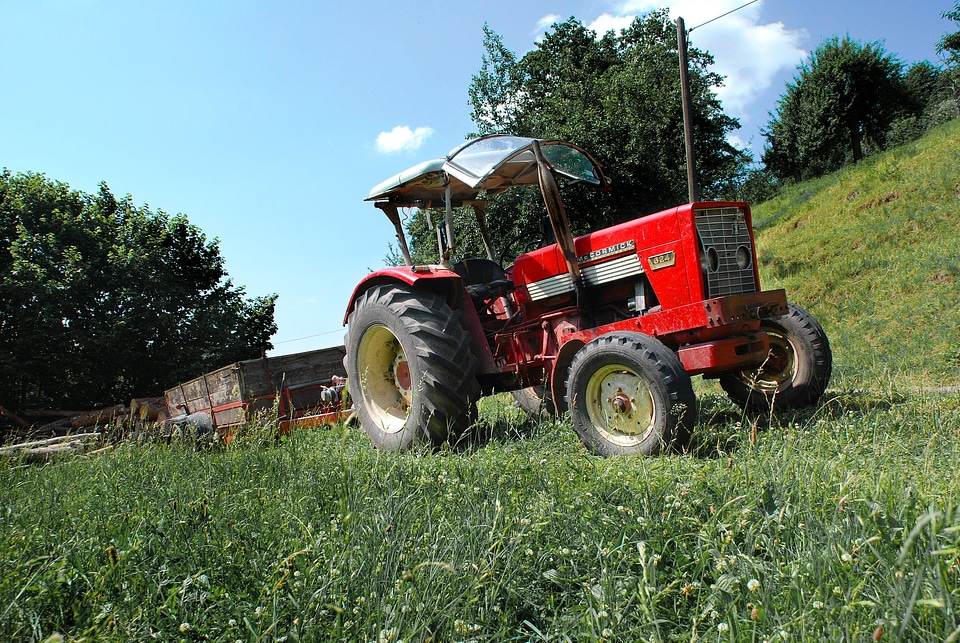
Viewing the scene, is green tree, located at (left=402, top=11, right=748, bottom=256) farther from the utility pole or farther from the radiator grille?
the radiator grille

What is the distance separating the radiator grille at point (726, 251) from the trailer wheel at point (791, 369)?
0.41m

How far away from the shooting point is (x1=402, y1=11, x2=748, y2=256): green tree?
21.3 metres

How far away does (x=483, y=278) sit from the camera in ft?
20.3

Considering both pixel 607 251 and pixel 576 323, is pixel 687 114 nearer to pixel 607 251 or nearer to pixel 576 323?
pixel 607 251

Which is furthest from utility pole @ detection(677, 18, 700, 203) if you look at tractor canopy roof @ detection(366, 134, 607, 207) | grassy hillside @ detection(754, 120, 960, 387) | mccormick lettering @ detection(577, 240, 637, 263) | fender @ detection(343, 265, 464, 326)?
fender @ detection(343, 265, 464, 326)

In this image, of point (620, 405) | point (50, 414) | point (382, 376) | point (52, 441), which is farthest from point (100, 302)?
point (620, 405)

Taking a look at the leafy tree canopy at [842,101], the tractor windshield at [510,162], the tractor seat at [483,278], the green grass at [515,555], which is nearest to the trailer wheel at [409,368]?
the tractor seat at [483,278]

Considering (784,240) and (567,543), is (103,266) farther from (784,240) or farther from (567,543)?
(567,543)

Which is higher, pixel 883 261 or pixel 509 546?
pixel 883 261

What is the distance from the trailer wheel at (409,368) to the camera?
16.3 ft

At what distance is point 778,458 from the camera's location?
Answer: 9.87 feet

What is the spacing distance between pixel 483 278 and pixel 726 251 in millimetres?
2262

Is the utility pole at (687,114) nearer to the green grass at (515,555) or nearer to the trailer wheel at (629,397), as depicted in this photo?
the trailer wheel at (629,397)

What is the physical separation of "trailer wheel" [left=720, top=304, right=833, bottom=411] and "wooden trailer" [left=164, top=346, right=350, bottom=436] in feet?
12.6
